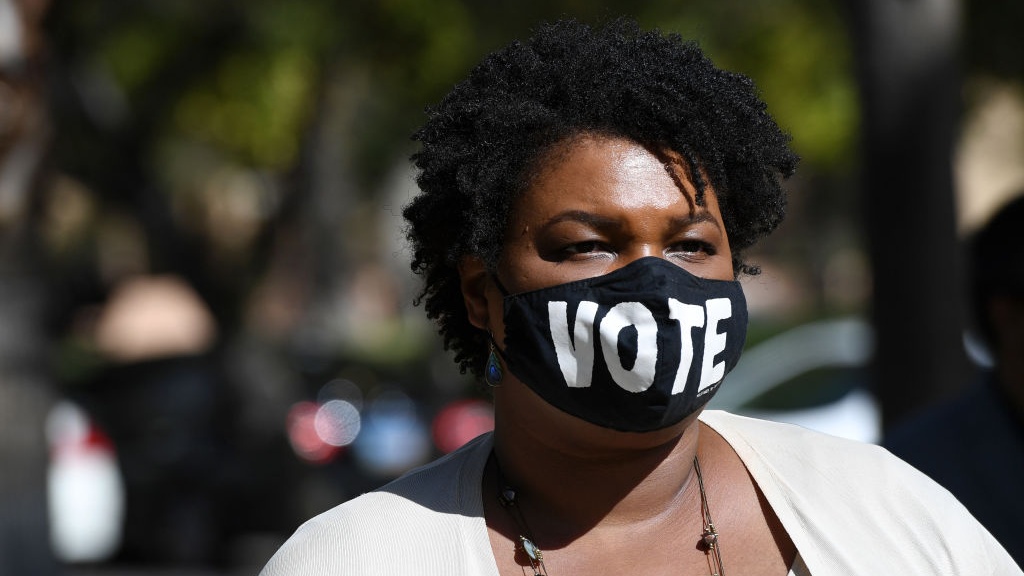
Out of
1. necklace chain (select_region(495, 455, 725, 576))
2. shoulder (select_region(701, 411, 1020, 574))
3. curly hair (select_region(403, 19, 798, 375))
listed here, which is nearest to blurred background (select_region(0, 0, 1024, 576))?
curly hair (select_region(403, 19, 798, 375))

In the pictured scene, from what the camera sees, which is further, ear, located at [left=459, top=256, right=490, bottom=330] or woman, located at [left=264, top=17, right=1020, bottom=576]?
ear, located at [left=459, top=256, right=490, bottom=330]

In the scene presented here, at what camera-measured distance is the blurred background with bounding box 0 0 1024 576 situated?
16.6 feet

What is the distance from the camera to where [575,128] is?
2.48 m

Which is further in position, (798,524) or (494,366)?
(494,366)

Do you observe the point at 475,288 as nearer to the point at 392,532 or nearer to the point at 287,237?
the point at 392,532

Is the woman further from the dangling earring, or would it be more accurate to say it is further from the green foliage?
the green foliage

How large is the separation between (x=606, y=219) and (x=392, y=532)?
66 centimetres

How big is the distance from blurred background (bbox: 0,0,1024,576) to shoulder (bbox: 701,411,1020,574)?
587 mm

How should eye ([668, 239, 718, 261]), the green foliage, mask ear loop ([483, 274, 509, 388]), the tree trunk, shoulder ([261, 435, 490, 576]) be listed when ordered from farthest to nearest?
the green foliage, the tree trunk, mask ear loop ([483, 274, 509, 388]), eye ([668, 239, 718, 261]), shoulder ([261, 435, 490, 576])

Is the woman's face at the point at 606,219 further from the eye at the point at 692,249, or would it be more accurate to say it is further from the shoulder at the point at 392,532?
the shoulder at the point at 392,532

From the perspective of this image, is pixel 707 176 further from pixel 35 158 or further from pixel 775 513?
pixel 35 158

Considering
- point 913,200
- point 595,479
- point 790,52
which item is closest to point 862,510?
point 595,479

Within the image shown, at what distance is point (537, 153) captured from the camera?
2492 mm

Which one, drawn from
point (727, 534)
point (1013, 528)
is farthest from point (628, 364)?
point (1013, 528)
